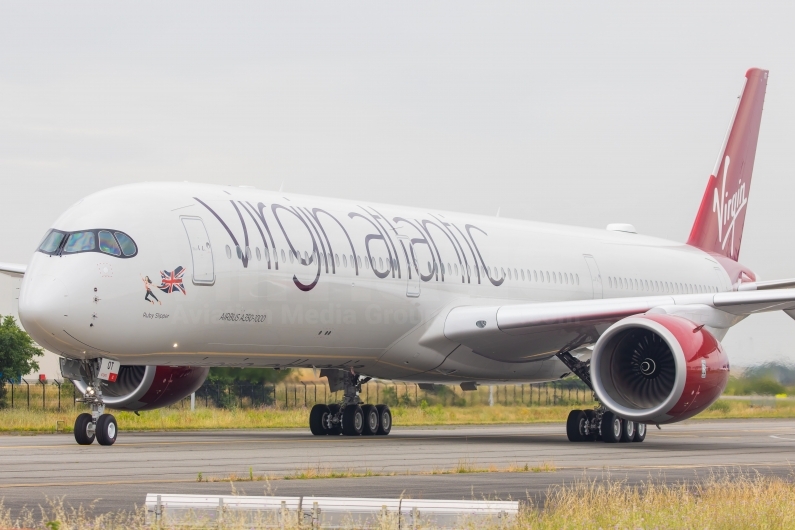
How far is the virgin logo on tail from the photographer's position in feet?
104

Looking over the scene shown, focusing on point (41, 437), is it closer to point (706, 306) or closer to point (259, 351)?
point (259, 351)

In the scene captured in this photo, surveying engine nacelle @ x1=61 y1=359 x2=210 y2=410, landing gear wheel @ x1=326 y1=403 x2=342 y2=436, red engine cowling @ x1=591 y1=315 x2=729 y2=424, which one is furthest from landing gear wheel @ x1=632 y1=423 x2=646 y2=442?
engine nacelle @ x1=61 y1=359 x2=210 y2=410

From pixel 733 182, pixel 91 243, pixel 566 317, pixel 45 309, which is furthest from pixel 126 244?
pixel 733 182

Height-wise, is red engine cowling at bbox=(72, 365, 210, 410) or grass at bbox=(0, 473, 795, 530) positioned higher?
red engine cowling at bbox=(72, 365, 210, 410)

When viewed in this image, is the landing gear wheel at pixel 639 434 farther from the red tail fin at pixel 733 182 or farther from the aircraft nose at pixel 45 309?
the aircraft nose at pixel 45 309

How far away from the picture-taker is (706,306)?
1988 centimetres

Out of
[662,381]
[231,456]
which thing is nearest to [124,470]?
[231,456]

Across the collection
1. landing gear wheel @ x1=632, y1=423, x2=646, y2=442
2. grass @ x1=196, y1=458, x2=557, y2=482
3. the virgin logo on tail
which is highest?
the virgin logo on tail

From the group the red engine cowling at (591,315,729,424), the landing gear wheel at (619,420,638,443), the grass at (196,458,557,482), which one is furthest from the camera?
the landing gear wheel at (619,420,638,443)

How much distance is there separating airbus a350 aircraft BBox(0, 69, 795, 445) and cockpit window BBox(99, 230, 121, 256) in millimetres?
22

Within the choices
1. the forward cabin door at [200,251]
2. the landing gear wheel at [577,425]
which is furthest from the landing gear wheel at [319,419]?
the forward cabin door at [200,251]

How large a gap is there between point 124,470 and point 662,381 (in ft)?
32.2

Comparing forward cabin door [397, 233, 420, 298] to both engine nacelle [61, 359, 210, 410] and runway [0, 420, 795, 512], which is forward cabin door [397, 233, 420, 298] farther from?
engine nacelle [61, 359, 210, 410]

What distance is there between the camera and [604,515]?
9.11m
